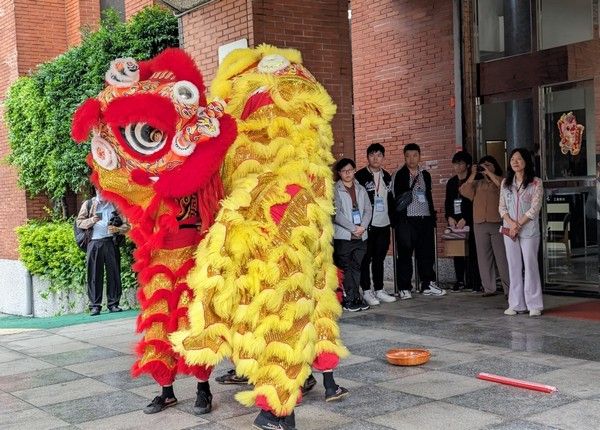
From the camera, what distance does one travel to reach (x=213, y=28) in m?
9.35

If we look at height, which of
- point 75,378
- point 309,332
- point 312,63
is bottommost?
point 75,378

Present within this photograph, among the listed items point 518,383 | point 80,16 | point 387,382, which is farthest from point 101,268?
point 80,16

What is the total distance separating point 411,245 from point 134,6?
871 centimetres

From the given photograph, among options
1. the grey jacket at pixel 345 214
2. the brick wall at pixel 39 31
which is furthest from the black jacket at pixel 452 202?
the brick wall at pixel 39 31

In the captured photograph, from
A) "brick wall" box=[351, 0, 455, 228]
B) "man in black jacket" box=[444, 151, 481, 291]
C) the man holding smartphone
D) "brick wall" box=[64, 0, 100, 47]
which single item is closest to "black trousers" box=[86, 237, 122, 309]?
the man holding smartphone

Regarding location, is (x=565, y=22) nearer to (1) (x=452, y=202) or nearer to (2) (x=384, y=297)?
(1) (x=452, y=202)

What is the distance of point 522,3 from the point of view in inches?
397

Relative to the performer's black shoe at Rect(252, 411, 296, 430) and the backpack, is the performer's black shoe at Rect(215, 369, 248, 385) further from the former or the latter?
the backpack

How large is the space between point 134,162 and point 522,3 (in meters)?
7.14

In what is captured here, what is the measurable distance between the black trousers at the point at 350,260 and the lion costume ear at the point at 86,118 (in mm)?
4487

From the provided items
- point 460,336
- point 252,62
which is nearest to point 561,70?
point 460,336

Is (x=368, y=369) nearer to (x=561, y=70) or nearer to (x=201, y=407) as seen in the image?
(x=201, y=407)

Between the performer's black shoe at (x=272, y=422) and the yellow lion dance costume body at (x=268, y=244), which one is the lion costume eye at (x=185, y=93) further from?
the performer's black shoe at (x=272, y=422)

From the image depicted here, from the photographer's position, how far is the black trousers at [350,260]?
872 cm
